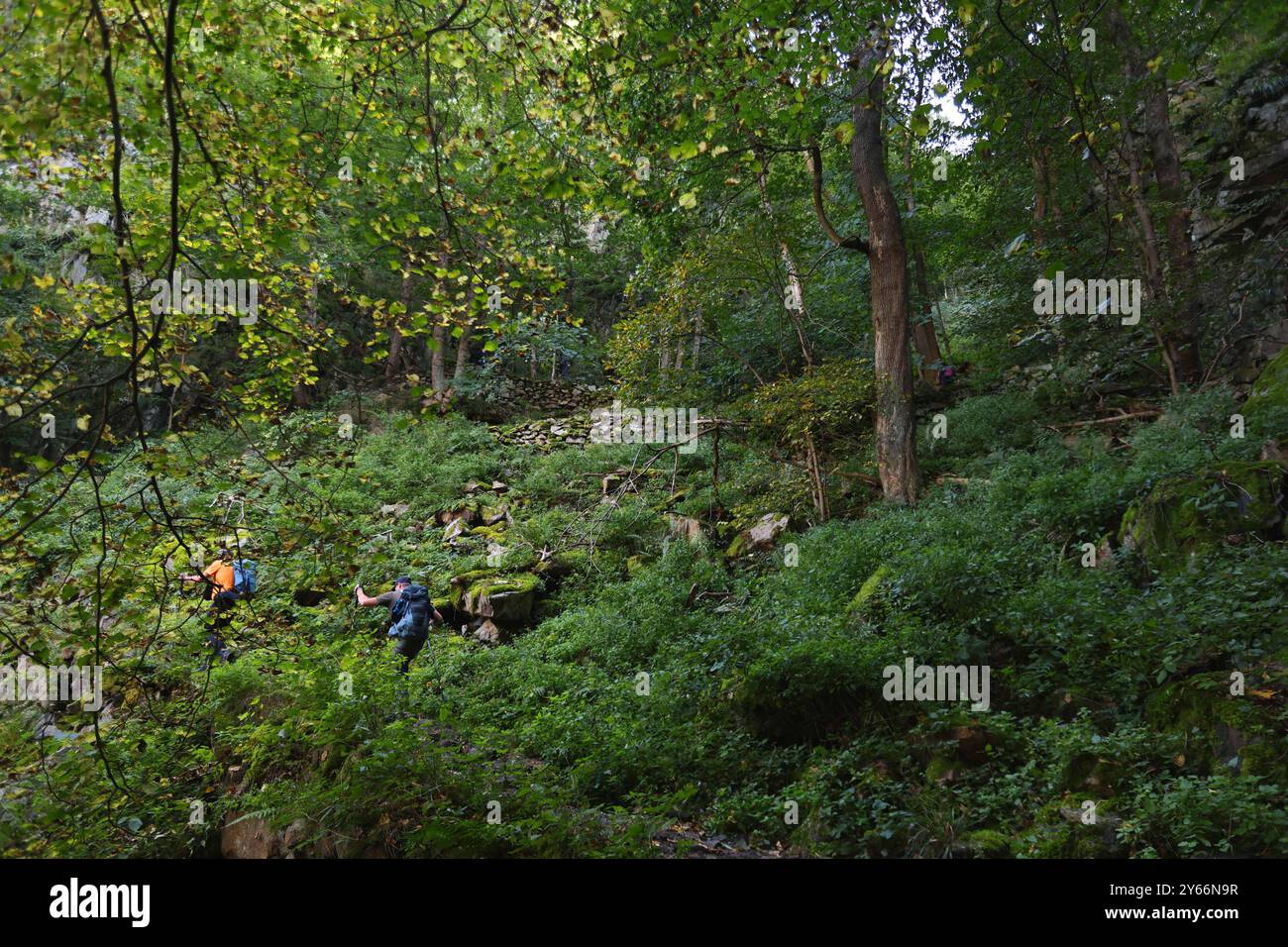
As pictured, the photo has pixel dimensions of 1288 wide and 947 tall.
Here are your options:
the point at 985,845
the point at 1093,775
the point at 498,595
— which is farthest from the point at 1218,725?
the point at 498,595

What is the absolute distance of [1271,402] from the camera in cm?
765

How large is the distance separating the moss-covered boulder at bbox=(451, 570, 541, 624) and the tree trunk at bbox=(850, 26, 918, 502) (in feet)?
18.9

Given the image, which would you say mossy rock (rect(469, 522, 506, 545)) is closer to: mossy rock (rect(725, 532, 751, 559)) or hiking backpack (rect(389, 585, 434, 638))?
hiking backpack (rect(389, 585, 434, 638))

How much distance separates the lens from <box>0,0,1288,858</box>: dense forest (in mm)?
3857

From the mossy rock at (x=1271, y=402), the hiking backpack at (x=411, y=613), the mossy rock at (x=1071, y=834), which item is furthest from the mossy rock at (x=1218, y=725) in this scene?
the hiking backpack at (x=411, y=613)

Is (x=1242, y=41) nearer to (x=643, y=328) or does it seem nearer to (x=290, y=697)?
(x=643, y=328)

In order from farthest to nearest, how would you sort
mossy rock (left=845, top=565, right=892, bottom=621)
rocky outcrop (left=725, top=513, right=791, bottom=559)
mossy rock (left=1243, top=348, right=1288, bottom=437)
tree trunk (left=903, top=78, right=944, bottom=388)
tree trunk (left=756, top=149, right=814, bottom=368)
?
tree trunk (left=903, top=78, right=944, bottom=388) → tree trunk (left=756, top=149, right=814, bottom=368) → rocky outcrop (left=725, top=513, right=791, bottom=559) → mossy rock (left=1243, top=348, right=1288, bottom=437) → mossy rock (left=845, top=565, right=892, bottom=621)

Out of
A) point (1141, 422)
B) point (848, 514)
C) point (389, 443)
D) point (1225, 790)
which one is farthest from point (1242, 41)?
point (389, 443)

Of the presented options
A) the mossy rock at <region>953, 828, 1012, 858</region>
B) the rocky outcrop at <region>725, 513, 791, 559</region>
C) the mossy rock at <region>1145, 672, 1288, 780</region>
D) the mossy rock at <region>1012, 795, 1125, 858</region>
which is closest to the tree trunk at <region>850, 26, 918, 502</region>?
the rocky outcrop at <region>725, 513, 791, 559</region>

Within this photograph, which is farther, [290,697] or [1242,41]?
[1242,41]

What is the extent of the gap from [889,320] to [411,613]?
802 centimetres

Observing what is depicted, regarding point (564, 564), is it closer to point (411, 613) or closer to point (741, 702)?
point (411, 613)

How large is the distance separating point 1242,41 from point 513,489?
622 inches

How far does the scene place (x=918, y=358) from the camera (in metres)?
16.4
